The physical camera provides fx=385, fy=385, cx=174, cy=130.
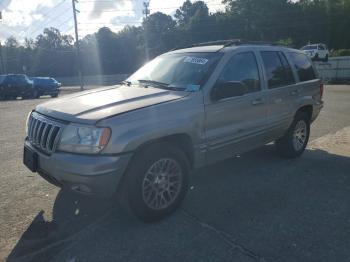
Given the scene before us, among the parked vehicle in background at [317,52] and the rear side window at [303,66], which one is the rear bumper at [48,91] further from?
the rear side window at [303,66]

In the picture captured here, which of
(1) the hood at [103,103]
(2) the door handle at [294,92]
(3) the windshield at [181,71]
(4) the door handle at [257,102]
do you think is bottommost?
(4) the door handle at [257,102]

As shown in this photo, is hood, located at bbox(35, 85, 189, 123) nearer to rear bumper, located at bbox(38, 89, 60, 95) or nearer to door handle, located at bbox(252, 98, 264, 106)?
door handle, located at bbox(252, 98, 264, 106)

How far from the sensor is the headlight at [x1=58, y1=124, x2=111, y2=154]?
12.2ft

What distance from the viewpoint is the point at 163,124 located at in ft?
13.4

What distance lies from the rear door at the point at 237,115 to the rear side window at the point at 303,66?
134 centimetres

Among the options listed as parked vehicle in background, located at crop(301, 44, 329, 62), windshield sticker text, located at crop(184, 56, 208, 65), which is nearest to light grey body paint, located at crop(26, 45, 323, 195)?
windshield sticker text, located at crop(184, 56, 208, 65)

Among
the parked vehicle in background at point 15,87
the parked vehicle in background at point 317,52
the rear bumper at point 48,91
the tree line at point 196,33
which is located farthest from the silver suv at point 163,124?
the tree line at point 196,33

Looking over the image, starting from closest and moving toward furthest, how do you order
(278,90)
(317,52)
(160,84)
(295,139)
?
(160,84) < (278,90) < (295,139) < (317,52)

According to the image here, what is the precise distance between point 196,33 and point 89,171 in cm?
6710

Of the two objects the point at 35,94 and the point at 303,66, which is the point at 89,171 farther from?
the point at 35,94

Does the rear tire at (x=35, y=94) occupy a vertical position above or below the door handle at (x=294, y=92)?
below

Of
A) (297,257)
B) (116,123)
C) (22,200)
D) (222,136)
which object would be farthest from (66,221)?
(297,257)

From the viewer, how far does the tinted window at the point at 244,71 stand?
16.4ft

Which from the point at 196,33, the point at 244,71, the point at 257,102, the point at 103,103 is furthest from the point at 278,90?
the point at 196,33
